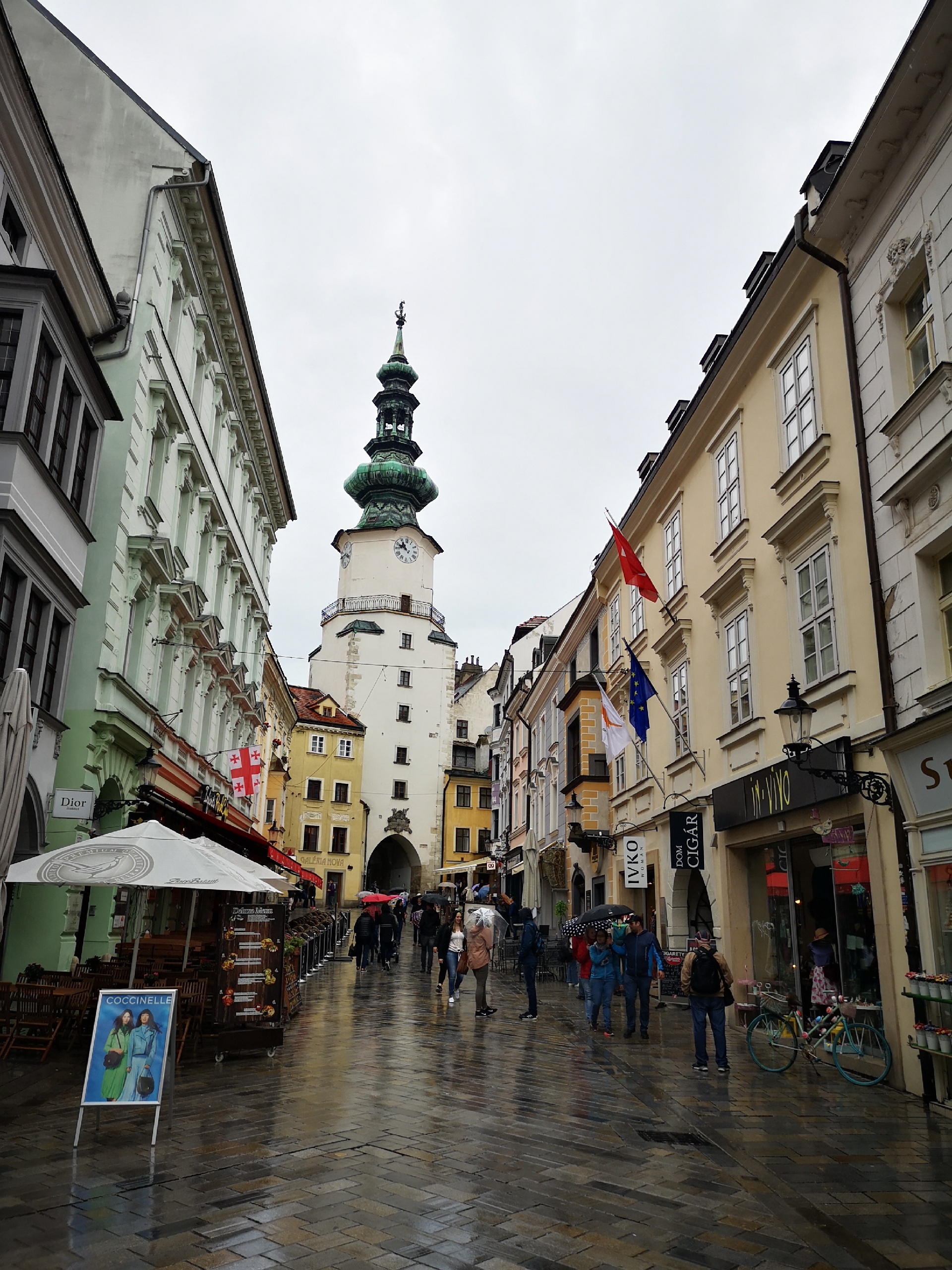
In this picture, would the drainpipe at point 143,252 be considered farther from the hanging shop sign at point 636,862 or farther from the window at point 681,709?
the hanging shop sign at point 636,862

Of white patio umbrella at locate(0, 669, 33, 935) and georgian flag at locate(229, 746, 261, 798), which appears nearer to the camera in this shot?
white patio umbrella at locate(0, 669, 33, 935)

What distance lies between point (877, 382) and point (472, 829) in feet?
190

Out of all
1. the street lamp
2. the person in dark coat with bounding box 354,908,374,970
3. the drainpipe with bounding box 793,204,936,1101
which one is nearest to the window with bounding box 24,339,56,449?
the street lamp

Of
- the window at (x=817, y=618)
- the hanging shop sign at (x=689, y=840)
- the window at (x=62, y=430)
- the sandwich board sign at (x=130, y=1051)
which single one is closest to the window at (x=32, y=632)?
the window at (x=62, y=430)

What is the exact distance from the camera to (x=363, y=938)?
80.5 ft

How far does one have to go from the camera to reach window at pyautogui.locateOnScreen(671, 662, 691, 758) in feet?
62.4

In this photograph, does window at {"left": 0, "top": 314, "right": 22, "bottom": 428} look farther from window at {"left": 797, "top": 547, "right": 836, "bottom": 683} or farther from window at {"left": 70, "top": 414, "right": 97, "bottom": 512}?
window at {"left": 797, "top": 547, "right": 836, "bottom": 683}

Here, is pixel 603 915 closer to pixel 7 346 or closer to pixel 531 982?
pixel 531 982

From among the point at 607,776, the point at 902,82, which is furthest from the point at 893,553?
the point at 607,776

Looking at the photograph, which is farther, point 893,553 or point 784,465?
point 784,465

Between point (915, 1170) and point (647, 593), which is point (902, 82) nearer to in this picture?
point (647, 593)

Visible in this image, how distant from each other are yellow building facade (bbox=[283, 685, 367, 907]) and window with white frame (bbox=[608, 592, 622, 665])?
34637mm

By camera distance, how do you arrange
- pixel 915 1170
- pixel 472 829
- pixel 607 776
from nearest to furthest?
pixel 915 1170, pixel 607 776, pixel 472 829

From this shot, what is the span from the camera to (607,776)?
2686 cm
